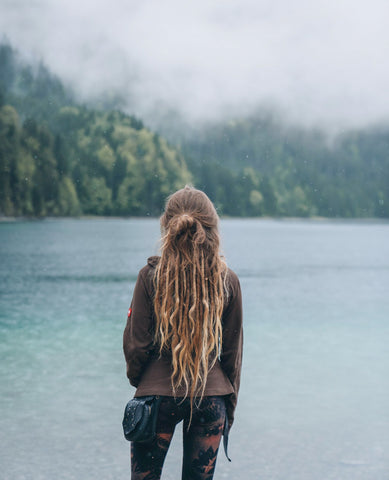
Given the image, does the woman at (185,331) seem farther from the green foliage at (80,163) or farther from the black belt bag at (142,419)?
the green foliage at (80,163)

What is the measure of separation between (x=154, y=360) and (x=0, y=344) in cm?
1118


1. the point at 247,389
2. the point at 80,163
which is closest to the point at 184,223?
the point at 247,389

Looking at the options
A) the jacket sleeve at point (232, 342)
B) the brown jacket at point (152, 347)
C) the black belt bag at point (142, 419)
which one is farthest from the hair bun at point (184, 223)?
the black belt bag at point (142, 419)

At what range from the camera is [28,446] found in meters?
6.14

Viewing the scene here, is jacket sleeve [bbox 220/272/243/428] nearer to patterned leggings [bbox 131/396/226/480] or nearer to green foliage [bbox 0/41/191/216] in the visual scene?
patterned leggings [bbox 131/396/226/480]

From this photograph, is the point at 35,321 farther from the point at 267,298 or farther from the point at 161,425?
the point at 161,425

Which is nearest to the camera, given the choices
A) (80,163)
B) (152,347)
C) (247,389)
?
(152,347)

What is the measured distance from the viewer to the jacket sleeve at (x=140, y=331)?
262cm

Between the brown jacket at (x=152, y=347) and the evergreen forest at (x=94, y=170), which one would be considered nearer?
the brown jacket at (x=152, y=347)

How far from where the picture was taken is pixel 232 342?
2.77m

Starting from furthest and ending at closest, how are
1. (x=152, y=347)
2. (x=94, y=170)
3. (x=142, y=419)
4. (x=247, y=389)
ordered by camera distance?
(x=94, y=170)
(x=247, y=389)
(x=152, y=347)
(x=142, y=419)

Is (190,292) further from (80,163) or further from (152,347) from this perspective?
(80,163)

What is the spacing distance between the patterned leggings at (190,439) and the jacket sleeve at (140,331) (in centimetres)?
20

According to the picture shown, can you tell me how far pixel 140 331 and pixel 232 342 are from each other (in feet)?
1.44
